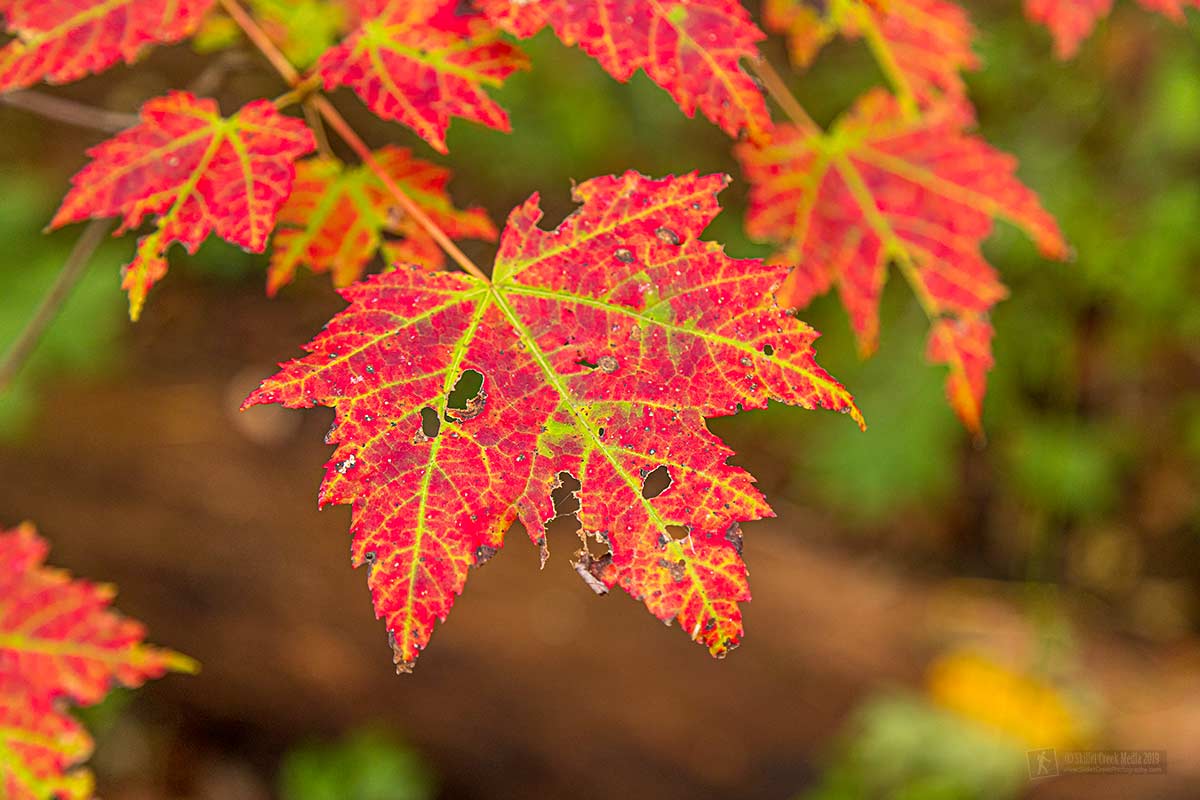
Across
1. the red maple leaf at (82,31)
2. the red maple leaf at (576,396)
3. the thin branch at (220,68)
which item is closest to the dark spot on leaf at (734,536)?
the red maple leaf at (576,396)

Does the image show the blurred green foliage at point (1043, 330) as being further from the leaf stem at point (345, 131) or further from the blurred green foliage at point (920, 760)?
the leaf stem at point (345, 131)

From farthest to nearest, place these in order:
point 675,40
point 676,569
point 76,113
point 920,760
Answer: point 920,760, point 76,113, point 675,40, point 676,569

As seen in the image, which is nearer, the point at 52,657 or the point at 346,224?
the point at 346,224

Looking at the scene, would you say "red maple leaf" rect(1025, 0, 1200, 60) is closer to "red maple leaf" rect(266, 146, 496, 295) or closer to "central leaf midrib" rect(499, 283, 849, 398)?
"central leaf midrib" rect(499, 283, 849, 398)

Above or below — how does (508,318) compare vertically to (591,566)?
above

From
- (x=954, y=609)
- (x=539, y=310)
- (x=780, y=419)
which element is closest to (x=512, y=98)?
(x=780, y=419)

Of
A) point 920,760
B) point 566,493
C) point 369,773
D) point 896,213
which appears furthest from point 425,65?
point 369,773

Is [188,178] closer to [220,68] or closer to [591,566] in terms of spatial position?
[220,68]

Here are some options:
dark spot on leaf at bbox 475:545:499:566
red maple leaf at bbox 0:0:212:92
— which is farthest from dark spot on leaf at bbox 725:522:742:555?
red maple leaf at bbox 0:0:212:92
